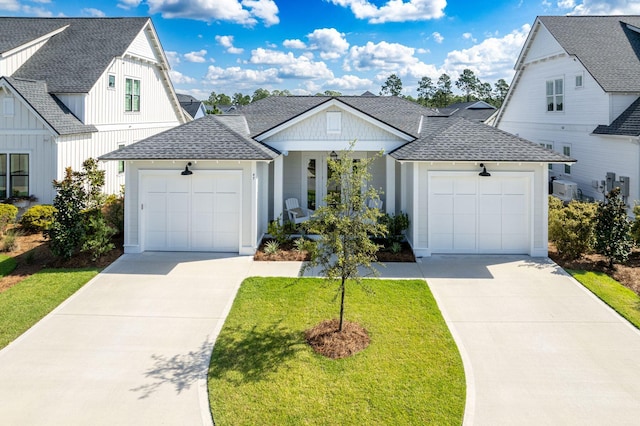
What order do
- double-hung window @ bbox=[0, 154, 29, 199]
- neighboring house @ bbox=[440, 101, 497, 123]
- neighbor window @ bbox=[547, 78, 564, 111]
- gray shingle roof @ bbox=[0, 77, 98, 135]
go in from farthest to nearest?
neighboring house @ bbox=[440, 101, 497, 123] → neighbor window @ bbox=[547, 78, 564, 111] → double-hung window @ bbox=[0, 154, 29, 199] → gray shingle roof @ bbox=[0, 77, 98, 135]

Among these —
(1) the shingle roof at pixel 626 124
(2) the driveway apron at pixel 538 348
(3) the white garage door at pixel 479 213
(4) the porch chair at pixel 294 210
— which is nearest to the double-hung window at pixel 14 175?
(4) the porch chair at pixel 294 210

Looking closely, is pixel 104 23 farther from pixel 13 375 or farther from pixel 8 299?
pixel 13 375

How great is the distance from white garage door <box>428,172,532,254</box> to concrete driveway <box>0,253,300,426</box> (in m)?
5.51

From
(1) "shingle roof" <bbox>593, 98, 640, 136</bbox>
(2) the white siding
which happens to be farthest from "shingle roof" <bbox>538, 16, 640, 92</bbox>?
(2) the white siding

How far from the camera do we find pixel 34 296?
1000cm

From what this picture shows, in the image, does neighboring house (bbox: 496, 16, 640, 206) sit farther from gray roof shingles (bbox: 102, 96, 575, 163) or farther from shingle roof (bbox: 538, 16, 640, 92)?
gray roof shingles (bbox: 102, 96, 575, 163)

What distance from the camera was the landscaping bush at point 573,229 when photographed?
12.2 m

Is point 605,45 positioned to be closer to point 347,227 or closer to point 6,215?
point 347,227

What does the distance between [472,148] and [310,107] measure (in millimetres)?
7489

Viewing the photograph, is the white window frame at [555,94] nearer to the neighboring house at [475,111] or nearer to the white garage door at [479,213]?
the white garage door at [479,213]

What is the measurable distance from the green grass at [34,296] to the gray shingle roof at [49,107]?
7679mm

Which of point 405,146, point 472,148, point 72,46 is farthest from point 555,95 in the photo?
point 72,46

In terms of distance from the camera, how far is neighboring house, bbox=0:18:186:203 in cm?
1702

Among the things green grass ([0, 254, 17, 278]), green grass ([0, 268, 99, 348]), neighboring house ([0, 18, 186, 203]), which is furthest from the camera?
neighboring house ([0, 18, 186, 203])
